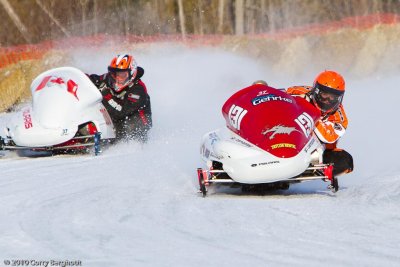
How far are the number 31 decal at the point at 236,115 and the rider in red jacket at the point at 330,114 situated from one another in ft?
2.83

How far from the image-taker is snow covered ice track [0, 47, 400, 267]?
6703mm

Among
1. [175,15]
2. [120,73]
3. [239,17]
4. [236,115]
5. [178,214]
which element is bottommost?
[178,214]

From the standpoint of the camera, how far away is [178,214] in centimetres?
827

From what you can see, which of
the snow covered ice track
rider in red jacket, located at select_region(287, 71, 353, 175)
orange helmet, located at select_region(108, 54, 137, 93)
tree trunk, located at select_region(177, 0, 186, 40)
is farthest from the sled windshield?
tree trunk, located at select_region(177, 0, 186, 40)

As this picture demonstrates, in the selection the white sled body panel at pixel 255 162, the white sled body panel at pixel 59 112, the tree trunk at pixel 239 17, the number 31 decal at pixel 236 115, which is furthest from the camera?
the tree trunk at pixel 239 17

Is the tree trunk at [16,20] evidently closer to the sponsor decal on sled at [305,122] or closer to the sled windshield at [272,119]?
the sled windshield at [272,119]

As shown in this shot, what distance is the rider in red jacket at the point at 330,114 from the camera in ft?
31.9

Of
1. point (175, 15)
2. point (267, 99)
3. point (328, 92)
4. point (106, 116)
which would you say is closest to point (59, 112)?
point (106, 116)

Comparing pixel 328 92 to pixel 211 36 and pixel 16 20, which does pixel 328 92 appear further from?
pixel 16 20

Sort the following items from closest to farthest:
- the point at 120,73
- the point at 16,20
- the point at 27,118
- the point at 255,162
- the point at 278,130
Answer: the point at 255,162
the point at 278,130
the point at 27,118
the point at 120,73
the point at 16,20

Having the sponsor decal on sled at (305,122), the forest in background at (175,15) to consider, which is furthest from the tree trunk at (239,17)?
the sponsor decal on sled at (305,122)

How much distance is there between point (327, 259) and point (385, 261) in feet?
1.32

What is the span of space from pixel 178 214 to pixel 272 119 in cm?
153

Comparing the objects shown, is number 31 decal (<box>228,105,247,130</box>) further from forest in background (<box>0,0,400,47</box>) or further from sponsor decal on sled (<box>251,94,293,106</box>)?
forest in background (<box>0,0,400,47</box>)
